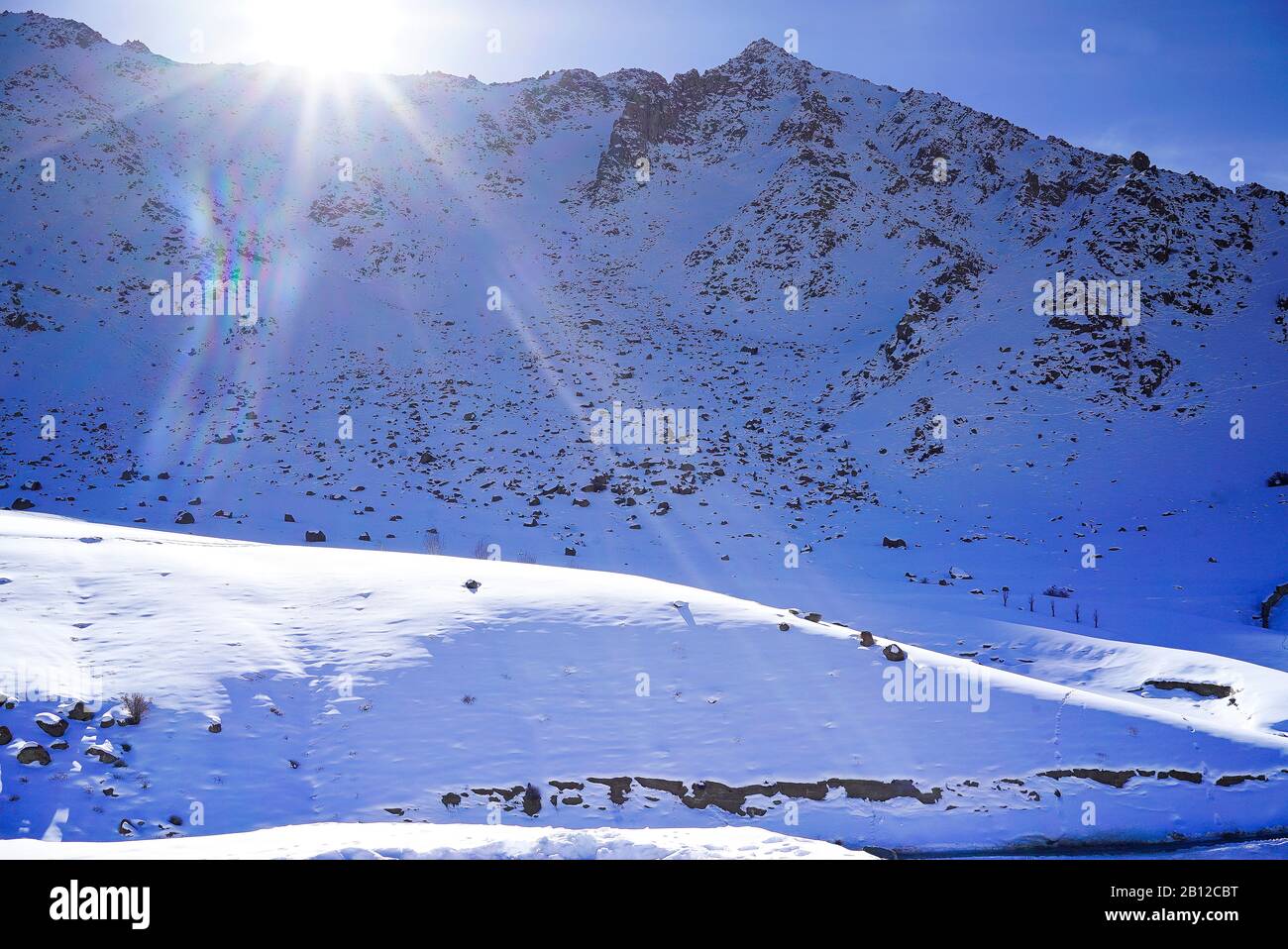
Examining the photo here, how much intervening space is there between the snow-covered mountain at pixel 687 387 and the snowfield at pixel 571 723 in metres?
0.13

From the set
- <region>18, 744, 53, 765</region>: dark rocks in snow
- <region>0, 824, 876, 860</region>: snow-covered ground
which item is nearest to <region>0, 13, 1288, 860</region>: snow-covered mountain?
<region>18, 744, 53, 765</region>: dark rocks in snow

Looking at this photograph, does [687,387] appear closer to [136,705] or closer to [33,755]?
[136,705]

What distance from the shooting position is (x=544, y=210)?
193 feet

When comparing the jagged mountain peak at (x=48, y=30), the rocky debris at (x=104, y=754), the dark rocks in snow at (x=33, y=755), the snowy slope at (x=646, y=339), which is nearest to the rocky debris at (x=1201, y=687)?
the snowy slope at (x=646, y=339)

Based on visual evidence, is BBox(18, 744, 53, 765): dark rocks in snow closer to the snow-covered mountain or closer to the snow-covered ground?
the snow-covered mountain

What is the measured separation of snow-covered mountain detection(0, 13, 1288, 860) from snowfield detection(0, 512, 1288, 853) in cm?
13

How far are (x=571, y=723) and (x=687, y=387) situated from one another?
93.9 feet

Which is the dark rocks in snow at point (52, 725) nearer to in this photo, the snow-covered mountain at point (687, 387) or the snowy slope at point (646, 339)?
the snow-covered mountain at point (687, 387)

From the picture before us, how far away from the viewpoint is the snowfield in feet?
34.7

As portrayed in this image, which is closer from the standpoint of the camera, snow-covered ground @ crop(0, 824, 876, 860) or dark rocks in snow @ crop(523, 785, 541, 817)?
A: snow-covered ground @ crop(0, 824, 876, 860)
